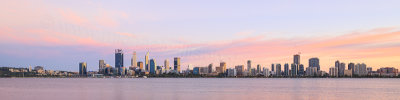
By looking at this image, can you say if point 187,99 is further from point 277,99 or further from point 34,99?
point 34,99

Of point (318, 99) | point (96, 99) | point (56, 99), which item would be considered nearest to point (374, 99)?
point (318, 99)

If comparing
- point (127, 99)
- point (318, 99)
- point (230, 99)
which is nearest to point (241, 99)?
point (230, 99)

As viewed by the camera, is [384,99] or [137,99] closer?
[137,99]

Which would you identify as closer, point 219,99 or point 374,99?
point 219,99

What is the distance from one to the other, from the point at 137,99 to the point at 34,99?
58.0ft

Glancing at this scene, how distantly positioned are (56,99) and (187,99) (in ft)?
69.9

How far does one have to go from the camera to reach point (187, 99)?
7150 cm

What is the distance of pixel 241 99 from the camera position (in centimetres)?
6981

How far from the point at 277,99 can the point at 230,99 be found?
8.20 metres

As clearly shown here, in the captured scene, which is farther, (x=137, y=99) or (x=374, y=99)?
(x=374, y=99)

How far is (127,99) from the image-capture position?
7081 centimetres

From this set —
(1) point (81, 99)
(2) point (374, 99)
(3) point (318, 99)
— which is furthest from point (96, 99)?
(2) point (374, 99)

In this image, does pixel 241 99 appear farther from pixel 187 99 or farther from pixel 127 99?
pixel 127 99

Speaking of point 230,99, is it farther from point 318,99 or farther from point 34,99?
point 34,99
